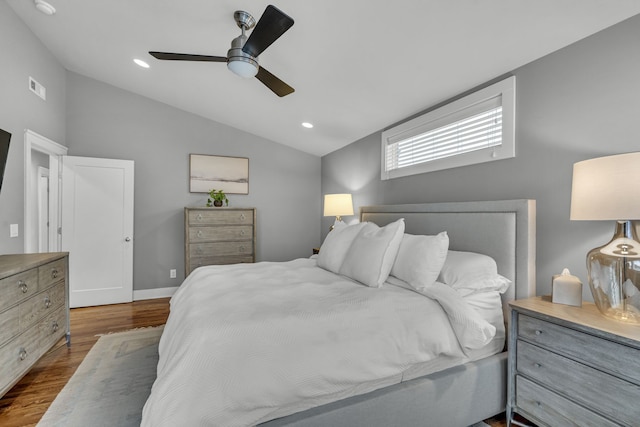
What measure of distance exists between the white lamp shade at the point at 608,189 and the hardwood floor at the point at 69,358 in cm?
134

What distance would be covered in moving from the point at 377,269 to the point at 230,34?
→ 89.4 inches

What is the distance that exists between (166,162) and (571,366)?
15.8 ft

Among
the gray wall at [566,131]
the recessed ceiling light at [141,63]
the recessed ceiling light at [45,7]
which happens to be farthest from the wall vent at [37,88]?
the gray wall at [566,131]

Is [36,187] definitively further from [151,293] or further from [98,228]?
[151,293]

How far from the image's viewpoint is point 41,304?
85.4 inches

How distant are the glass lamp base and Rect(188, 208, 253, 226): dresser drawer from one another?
3751 mm

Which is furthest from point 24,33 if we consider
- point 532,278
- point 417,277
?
point 532,278

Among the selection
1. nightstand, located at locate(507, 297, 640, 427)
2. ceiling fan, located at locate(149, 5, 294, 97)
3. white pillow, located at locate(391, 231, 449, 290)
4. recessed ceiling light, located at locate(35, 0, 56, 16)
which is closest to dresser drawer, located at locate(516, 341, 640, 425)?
nightstand, located at locate(507, 297, 640, 427)

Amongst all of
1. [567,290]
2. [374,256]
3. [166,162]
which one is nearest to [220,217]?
[166,162]

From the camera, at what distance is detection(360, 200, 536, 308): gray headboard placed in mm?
1840

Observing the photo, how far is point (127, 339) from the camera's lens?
2.77 metres

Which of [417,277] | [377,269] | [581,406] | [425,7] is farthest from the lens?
[377,269]

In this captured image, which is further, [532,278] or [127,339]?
[127,339]

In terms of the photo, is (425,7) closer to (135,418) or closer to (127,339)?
(135,418)
